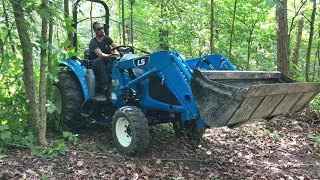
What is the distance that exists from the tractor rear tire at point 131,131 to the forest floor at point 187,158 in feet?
0.47

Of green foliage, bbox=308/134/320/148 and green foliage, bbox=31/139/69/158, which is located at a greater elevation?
green foliage, bbox=31/139/69/158

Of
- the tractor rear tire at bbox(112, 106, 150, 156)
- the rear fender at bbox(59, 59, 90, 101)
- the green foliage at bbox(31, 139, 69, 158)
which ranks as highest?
the rear fender at bbox(59, 59, 90, 101)

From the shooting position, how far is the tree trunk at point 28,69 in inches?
161

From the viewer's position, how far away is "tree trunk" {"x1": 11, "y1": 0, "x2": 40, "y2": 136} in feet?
13.4

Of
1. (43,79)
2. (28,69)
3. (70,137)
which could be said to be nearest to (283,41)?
(70,137)

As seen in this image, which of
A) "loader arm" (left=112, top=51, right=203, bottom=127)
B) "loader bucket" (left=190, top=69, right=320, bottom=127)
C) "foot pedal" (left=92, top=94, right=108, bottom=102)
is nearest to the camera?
"loader bucket" (left=190, top=69, right=320, bottom=127)

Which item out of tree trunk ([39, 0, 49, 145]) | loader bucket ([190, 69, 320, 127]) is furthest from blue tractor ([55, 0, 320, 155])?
tree trunk ([39, 0, 49, 145])

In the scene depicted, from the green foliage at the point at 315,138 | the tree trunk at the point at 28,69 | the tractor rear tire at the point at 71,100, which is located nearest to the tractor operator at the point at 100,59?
the tractor rear tire at the point at 71,100

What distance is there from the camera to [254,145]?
5539 millimetres

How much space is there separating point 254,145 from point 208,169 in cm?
151

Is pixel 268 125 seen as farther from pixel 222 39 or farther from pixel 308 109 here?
pixel 222 39

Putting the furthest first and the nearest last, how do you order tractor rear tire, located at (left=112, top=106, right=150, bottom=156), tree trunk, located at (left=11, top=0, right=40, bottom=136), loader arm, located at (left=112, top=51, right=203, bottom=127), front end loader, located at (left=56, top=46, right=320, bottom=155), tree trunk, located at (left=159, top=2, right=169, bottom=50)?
tree trunk, located at (left=159, top=2, right=169, bottom=50), tractor rear tire, located at (left=112, top=106, right=150, bottom=156), loader arm, located at (left=112, top=51, right=203, bottom=127), tree trunk, located at (left=11, top=0, right=40, bottom=136), front end loader, located at (left=56, top=46, right=320, bottom=155)

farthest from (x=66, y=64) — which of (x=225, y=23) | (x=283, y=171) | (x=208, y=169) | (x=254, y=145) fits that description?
(x=225, y=23)

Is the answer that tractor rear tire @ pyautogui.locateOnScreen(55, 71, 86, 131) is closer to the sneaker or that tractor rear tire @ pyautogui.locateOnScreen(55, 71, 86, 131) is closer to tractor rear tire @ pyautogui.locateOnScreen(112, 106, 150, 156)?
the sneaker
